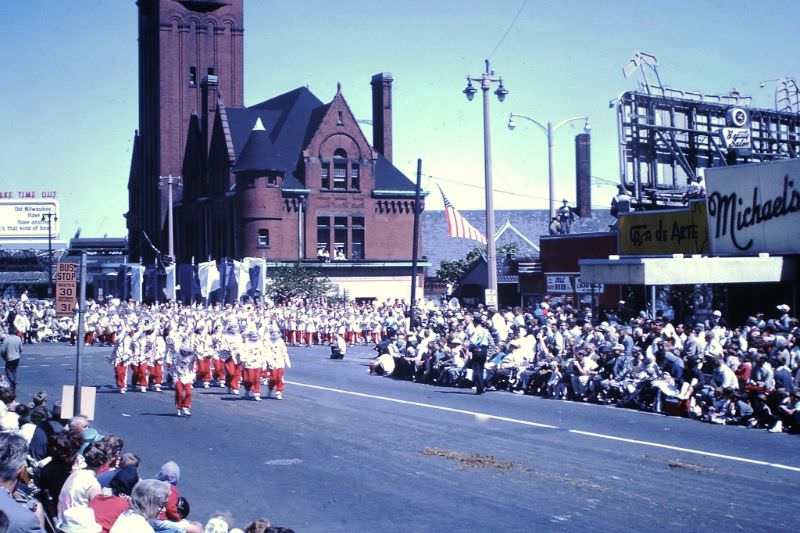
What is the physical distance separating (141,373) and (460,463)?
13.0 meters

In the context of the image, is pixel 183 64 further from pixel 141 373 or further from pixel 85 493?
pixel 85 493

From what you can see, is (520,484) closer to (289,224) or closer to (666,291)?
(666,291)

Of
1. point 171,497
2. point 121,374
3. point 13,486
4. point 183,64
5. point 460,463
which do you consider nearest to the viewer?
point 13,486

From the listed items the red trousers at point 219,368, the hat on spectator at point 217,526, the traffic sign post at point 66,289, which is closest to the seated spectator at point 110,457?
the hat on spectator at point 217,526

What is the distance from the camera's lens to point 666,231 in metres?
34.2

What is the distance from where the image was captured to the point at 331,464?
14.3 meters

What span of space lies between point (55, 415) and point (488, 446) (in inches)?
263

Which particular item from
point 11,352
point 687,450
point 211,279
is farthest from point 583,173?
point 687,450

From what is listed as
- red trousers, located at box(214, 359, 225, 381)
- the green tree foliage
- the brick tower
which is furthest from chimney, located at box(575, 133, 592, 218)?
red trousers, located at box(214, 359, 225, 381)

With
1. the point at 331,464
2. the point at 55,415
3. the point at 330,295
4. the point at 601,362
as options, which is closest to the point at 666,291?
the point at 601,362

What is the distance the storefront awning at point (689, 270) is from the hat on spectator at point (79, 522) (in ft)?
66.6

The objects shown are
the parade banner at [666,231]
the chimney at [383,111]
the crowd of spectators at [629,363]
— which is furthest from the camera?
the chimney at [383,111]

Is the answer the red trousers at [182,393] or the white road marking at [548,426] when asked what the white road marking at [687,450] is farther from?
the red trousers at [182,393]

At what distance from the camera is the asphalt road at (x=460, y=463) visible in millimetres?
11141
